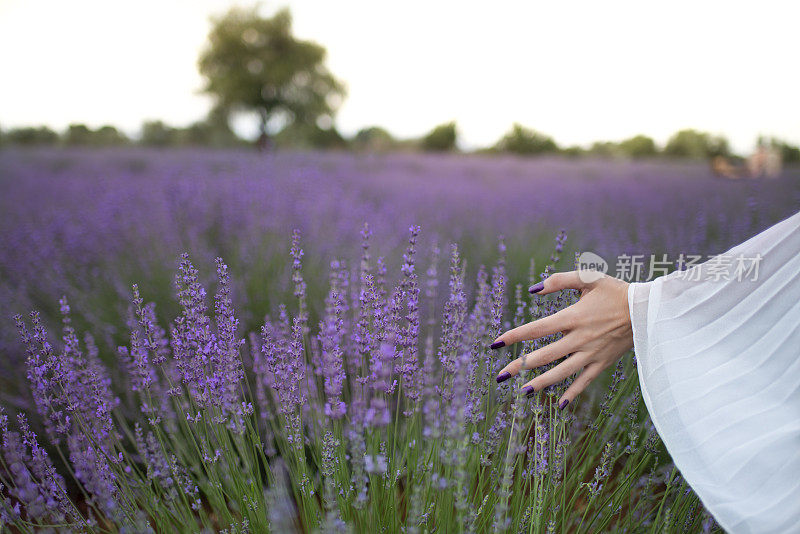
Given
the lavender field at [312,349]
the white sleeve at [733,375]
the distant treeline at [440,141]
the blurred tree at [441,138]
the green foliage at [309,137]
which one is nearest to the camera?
the white sleeve at [733,375]

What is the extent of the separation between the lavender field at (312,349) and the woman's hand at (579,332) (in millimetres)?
69

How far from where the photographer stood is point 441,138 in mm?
24094

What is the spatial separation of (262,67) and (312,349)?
18.9 metres

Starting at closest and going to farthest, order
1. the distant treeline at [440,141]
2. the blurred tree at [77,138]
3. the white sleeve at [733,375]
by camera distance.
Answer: the white sleeve at [733,375] → the blurred tree at [77,138] → the distant treeline at [440,141]

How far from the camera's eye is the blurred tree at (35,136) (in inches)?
397

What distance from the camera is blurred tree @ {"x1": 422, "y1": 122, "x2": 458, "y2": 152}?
2367cm

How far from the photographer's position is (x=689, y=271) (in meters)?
1.21

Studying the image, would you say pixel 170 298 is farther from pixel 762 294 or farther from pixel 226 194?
pixel 762 294

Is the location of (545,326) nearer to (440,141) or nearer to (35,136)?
(35,136)

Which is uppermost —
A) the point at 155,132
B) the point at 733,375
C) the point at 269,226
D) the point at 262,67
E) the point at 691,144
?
the point at 262,67

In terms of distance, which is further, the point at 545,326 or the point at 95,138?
the point at 95,138

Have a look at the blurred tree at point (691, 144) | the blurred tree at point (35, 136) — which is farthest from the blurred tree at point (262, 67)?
the blurred tree at point (691, 144)

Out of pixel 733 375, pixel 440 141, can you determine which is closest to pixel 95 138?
pixel 733 375

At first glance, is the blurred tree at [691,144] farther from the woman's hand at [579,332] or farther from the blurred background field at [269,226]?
the woman's hand at [579,332]
